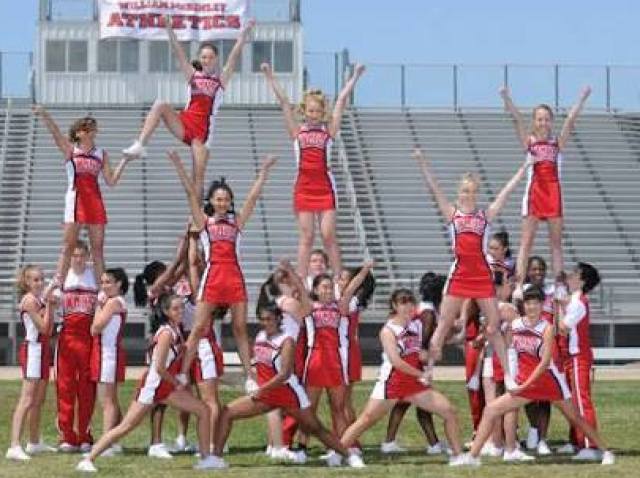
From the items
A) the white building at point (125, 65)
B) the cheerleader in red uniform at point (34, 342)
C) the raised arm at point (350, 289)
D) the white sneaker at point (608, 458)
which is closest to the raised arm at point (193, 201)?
the raised arm at point (350, 289)

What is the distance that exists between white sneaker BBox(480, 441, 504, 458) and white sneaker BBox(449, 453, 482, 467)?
999mm

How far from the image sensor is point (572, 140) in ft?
139

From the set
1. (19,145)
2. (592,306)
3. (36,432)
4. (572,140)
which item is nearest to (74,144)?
(36,432)

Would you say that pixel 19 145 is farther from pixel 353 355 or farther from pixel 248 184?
pixel 353 355

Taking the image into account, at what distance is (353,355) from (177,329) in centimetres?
208

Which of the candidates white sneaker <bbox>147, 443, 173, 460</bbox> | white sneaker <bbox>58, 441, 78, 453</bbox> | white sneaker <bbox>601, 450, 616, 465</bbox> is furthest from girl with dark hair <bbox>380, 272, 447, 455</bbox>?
white sneaker <bbox>58, 441, 78, 453</bbox>

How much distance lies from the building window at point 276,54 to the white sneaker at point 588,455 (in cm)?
2818

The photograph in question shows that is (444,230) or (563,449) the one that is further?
(444,230)

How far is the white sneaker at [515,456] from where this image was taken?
14891 millimetres

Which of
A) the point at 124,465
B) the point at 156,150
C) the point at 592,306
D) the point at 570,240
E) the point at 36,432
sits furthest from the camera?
the point at 156,150

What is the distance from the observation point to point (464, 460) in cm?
1433

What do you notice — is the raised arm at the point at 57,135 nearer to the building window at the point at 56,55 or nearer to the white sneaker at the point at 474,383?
the white sneaker at the point at 474,383

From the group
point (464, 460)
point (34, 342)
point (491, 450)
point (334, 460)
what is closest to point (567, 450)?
point (491, 450)

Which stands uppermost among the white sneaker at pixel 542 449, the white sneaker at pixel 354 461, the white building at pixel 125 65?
the white building at pixel 125 65
